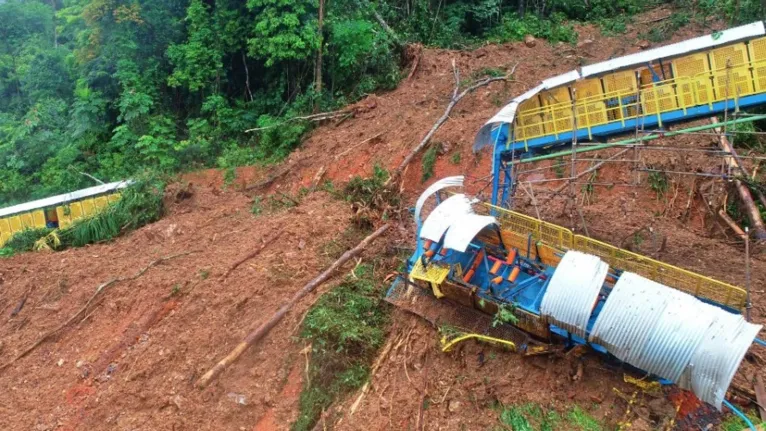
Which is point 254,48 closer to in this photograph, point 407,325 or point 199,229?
point 199,229

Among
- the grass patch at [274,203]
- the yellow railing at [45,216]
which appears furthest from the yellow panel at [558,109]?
the yellow railing at [45,216]

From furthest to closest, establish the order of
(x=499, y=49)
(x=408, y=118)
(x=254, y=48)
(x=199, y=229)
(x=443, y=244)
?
(x=499, y=49), (x=254, y=48), (x=408, y=118), (x=199, y=229), (x=443, y=244)

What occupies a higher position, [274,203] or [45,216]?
[274,203]

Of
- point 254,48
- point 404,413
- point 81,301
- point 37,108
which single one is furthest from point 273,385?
point 37,108

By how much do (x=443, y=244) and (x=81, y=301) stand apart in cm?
939

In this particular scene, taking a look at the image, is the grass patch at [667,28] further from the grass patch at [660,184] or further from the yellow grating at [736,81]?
the yellow grating at [736,81]

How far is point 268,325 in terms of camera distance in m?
10.9

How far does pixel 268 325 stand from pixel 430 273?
3411 mm

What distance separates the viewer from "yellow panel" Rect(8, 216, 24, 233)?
20266 millimetres

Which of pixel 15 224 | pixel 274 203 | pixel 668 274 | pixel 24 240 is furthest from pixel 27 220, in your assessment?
pixel 668 274

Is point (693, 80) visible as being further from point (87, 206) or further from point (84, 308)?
point (87, 206)

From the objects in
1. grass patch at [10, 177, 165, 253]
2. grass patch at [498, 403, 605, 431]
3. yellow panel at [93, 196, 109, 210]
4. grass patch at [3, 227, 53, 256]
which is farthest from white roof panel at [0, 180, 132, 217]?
grass patch at [498, 403, 605, 431]

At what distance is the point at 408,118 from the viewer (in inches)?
715

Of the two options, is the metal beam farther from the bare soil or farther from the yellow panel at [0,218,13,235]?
the yellow panel at [0,218,13,235]
